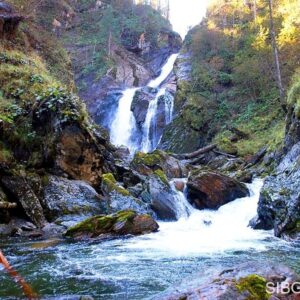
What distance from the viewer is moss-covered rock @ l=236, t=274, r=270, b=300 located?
4.29m

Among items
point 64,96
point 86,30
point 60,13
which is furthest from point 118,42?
point 64,96

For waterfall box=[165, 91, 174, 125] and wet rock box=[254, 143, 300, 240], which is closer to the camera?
wet rock box=[254, 143, 300, 240]

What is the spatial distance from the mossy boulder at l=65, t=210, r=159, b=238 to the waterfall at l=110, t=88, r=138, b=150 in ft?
60.4

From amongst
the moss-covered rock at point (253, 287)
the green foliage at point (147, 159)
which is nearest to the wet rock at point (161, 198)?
the green foliage at point (147, 159)

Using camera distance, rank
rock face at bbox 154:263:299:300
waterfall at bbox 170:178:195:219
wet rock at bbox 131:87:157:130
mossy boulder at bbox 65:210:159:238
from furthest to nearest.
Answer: wet rock at bbox 131:87:157:130, waterfall at bbox 170:178:195:219, mossy boulder at bbox 65:210:159:238, rock face at bbox 154:263:299:300

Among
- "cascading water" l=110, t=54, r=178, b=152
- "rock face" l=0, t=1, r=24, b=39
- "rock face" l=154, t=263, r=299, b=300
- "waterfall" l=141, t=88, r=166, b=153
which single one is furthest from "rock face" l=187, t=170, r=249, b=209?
"cascading water" l=110, t=54, r=178, b=152

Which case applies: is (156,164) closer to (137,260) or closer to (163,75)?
(137,260)

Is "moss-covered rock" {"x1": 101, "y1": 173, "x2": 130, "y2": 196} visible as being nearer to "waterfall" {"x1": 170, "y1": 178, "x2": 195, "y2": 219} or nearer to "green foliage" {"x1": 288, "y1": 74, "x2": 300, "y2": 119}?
"waterfall" {"x1": 170, "y1": 178, "x2": 195, "y2": 219}

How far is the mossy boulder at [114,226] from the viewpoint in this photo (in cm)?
1054

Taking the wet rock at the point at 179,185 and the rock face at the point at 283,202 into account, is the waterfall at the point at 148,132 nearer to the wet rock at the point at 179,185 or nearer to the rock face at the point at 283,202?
the wet rock at the point at 179,185

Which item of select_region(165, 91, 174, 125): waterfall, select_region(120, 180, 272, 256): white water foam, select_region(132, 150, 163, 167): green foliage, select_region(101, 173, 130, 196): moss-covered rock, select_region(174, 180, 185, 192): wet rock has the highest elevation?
select_region(165, 91, 174, 125): waterfall

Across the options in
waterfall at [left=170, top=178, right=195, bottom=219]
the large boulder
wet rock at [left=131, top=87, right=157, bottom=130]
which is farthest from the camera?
wet rock at [left=131, top=87, right=157, bottom=130]

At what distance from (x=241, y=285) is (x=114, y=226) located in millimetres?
6894

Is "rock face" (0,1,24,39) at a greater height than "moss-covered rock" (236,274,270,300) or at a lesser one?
Result: greater
